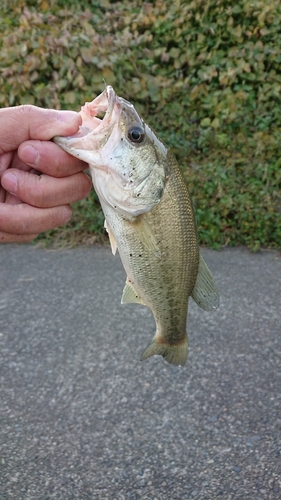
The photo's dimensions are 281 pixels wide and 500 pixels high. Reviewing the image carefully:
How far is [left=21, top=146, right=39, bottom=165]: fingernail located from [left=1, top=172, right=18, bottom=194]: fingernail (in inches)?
3.9

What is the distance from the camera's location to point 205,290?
205 centimetres

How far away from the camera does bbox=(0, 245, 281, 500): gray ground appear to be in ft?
9.96

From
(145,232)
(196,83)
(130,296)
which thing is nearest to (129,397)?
(130,296)

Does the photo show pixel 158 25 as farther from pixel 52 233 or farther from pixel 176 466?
pixel 176 466

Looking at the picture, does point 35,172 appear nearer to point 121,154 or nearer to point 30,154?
point 30,154

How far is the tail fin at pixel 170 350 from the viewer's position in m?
2.20

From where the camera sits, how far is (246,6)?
600cm

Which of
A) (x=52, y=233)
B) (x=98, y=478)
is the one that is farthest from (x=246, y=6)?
(x=98, y=478)

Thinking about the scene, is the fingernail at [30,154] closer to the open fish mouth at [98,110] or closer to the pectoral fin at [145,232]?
the open fish mouth at [98,110]

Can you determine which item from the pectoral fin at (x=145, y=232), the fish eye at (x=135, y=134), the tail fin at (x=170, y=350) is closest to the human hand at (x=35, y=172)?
the fish eye at (x=135, y=134)

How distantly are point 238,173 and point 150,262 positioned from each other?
444 cm

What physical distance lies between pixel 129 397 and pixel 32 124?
2461 millimetres

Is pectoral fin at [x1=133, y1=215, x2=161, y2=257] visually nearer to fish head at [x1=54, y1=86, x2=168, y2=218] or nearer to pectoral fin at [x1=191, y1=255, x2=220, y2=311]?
fish head at [x1=54, y1=86, x2=168, y2=218]

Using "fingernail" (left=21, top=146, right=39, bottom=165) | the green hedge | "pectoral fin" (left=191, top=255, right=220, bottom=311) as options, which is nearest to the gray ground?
the green hedge
